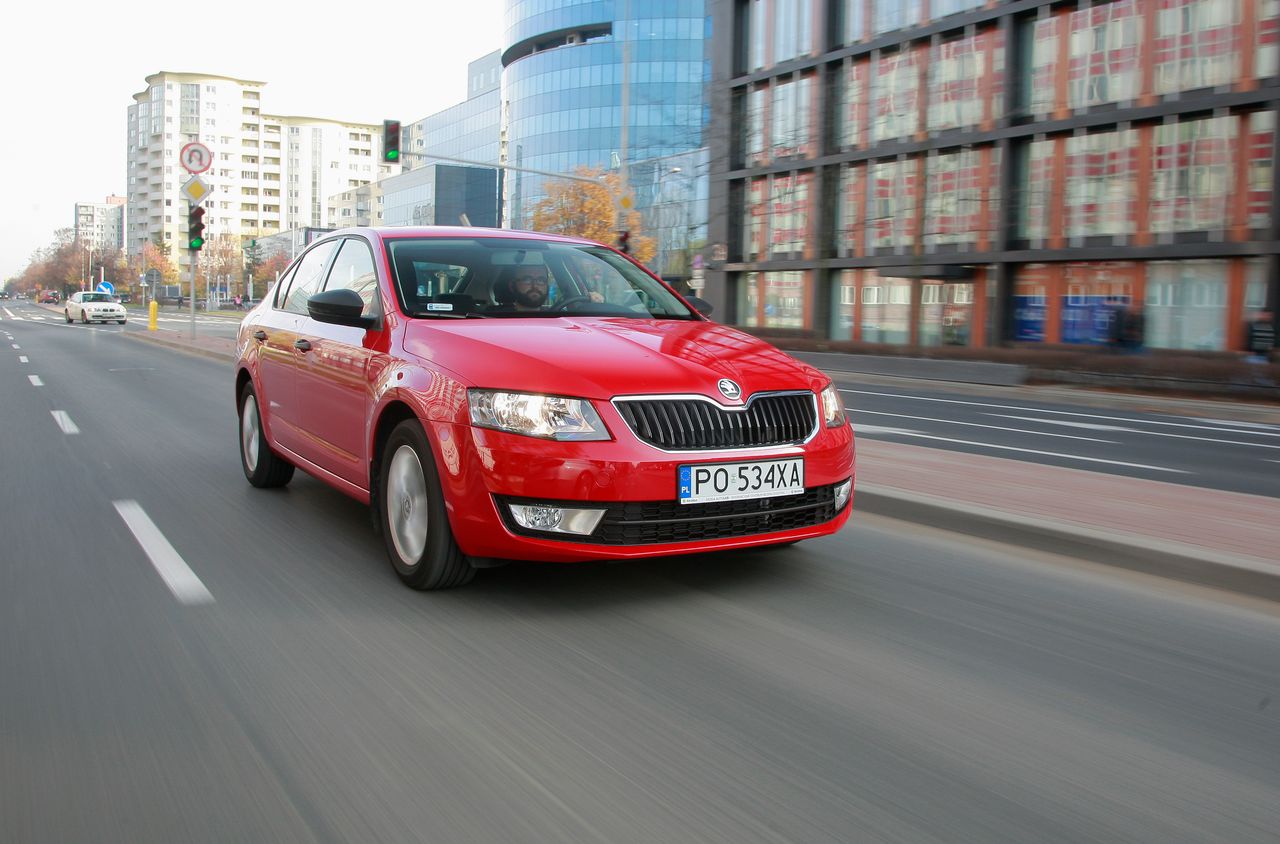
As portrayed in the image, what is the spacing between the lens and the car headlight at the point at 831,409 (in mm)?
4680

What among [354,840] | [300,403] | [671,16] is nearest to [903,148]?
[300,403]

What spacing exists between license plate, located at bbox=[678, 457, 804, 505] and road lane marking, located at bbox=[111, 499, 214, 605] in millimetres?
1950

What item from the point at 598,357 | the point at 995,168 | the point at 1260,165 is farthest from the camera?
the point at 995,168

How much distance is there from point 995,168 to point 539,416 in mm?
31079

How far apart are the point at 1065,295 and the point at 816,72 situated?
518 inches

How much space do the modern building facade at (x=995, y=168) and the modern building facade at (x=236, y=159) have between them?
14060 cm

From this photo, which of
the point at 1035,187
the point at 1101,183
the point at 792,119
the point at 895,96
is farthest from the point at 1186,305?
the point at 792,119

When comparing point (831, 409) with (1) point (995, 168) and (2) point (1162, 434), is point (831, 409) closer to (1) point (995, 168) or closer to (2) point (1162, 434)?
(2) point (1162, 434)

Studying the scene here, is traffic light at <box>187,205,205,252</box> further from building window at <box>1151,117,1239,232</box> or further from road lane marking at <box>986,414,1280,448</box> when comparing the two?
building window at <box>1151,117,1239,232</box>

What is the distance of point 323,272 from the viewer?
6.14 m

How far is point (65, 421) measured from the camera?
10852 mm

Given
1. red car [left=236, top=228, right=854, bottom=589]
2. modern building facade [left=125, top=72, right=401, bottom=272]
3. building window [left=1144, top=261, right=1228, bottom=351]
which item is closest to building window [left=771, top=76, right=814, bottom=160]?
building window [left=1144, top=261, right=1228, bottom=351]

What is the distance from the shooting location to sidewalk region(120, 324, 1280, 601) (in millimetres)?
5031

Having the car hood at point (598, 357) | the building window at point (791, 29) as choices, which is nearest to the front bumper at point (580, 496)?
the car hood at point (598, 357)
